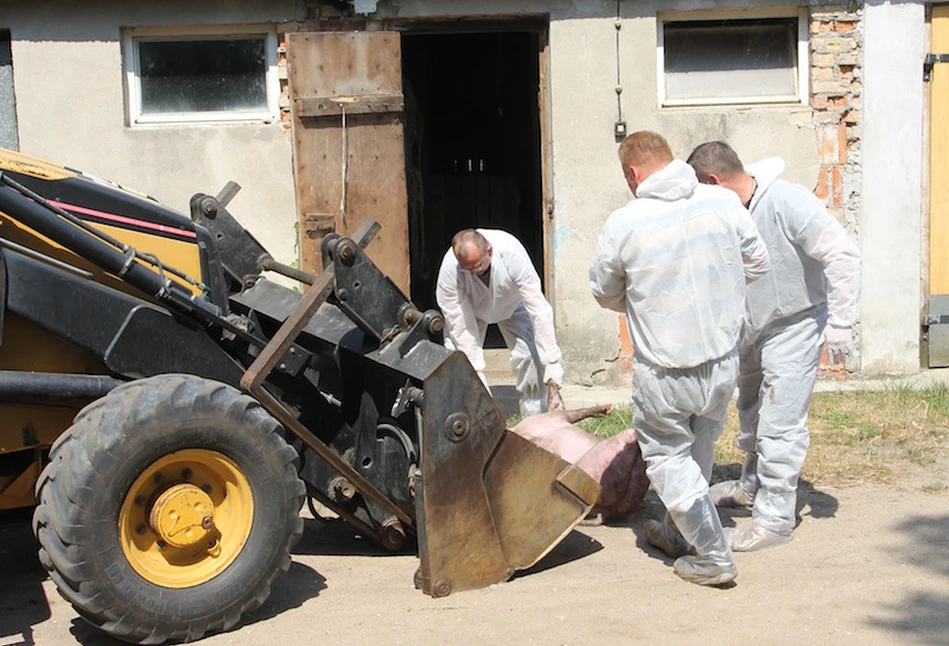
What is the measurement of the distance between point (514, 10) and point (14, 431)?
18.6ft

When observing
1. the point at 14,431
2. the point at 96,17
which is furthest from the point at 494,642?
the point at 96,17

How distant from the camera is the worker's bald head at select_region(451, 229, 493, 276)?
6.32 metres

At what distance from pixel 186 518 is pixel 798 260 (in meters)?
3.05

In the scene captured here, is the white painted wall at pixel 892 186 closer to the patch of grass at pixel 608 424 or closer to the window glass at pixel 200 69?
the patch of grass at pixel 608 424

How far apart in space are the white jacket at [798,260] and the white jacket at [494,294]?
139 cm

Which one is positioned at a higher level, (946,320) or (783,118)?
(783,118)

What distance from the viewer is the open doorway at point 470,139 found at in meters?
12.9

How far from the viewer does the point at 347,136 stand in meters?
8.64

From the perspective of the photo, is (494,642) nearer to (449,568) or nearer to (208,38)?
(449,568)

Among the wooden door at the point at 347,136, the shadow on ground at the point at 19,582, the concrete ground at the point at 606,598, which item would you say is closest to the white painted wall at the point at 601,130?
the wooden door at the point at 347,136

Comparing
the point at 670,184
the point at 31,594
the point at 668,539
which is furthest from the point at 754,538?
the point at 31,594

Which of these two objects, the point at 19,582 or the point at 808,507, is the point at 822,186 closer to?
the point at 808,507

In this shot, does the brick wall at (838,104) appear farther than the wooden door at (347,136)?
Yes

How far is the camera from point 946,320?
9.25 metres
